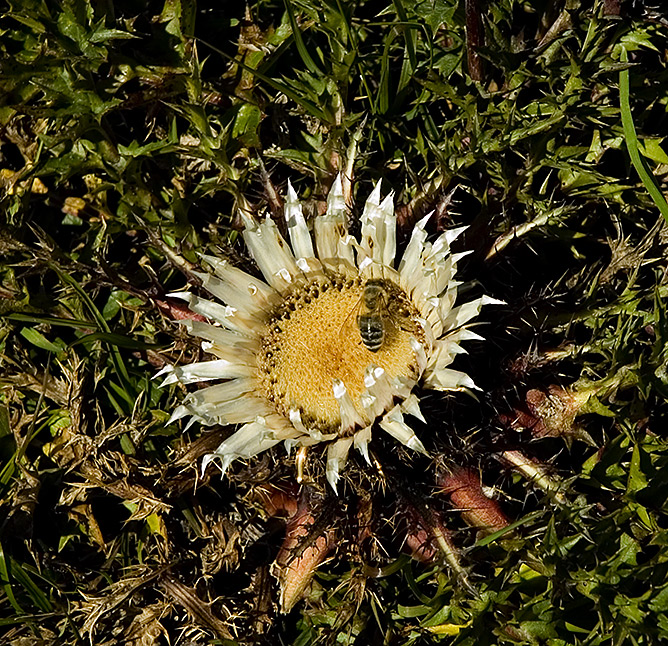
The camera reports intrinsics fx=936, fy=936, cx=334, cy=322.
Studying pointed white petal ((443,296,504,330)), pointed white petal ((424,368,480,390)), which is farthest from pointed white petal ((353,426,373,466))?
pointed white petal ((443,296,504,330))

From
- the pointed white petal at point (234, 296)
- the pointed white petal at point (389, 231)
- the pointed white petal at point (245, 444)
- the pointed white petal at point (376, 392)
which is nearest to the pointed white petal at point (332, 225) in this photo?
the pointed white petal at point (389, 231)

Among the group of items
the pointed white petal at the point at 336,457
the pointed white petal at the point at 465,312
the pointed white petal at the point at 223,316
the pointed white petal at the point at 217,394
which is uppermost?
the pointed white petal at the point at 223,316

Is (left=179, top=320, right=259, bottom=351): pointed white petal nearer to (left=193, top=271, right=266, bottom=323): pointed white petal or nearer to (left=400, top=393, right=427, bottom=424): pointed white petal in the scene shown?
(left=193, top=271, right=266, bottom=323): pointed white petal

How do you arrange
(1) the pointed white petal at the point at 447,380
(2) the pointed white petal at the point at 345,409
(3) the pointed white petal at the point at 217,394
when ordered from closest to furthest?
(1) the pointed white petal at the point at 447,380, (2) the pointed white petal at the point at 345,409, (3) the pointed white petal at the point at 217,394

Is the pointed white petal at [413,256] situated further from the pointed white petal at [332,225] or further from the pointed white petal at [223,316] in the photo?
the pointed white petal at [223,316]

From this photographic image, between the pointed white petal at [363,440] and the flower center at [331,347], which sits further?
the flower center at [331,347]

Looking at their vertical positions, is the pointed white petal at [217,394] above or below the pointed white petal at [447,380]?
above

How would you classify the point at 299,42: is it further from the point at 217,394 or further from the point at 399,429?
the point at 399,429
